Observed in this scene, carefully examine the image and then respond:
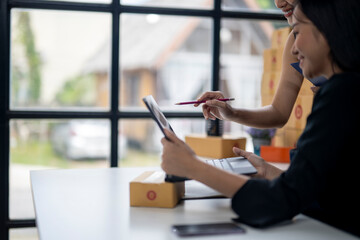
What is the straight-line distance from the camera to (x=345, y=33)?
109 centimetres

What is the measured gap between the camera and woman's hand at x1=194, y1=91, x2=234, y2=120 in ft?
5.74

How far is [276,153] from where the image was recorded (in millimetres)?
2127

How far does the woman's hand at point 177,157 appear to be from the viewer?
3.74 ft

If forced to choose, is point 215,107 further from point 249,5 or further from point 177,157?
point 249,5

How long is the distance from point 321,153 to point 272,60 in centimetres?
148

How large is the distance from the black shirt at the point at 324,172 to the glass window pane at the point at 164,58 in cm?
160

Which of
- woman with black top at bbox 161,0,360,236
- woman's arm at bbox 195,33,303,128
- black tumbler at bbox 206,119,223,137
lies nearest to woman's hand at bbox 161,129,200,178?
woman with black top at bbox 161,0,360,236

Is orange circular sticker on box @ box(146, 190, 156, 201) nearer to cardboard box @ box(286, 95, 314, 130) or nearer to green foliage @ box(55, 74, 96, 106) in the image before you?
cardboard box @ box(286, 95, 314, 130)

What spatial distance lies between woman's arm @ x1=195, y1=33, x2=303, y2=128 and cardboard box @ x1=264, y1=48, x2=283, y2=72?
476mm

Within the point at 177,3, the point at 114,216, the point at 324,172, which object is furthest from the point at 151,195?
the point at 177,3

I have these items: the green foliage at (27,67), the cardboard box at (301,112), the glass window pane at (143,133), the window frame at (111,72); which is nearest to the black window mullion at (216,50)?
the window frame at (111,72)

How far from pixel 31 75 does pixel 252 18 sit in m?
1.38

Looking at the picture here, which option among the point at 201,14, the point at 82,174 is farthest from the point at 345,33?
the point at 201,14

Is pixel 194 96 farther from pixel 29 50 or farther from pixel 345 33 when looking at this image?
pixel 345 33
